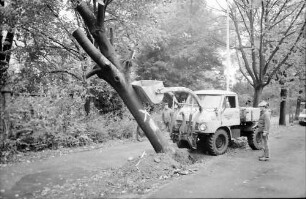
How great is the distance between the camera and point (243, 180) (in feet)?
25.4

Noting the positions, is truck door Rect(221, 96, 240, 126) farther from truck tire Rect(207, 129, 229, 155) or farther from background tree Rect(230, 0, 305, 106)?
background tree Rect(230, 0, 305, 106)

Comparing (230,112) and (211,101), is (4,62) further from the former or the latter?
(230,112)

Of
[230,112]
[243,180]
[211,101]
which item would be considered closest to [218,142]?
[230,112]

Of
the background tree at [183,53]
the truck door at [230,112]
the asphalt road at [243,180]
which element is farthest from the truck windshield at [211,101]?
the background tree at [183,53]

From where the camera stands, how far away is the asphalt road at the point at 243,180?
6637 mm

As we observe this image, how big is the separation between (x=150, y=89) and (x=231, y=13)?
1305 centimetres

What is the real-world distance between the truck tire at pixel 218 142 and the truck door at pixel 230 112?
412mm

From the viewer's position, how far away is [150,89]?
29.1 feet

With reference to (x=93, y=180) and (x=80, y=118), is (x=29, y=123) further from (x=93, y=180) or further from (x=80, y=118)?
(x=93, y=180)

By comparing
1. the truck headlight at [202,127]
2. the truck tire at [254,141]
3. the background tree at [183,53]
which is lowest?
the truck tire at [254,141]

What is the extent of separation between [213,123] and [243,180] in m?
3.44

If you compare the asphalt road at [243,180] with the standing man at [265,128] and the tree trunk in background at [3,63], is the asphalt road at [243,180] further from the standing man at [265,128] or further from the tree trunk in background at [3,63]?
the tree trunk in background at [3,63]

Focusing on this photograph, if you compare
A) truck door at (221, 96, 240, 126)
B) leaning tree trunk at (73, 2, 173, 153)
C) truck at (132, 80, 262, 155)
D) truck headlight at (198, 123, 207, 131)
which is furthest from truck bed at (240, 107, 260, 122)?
leaning tree trunk at (73, 2, 173, 153)

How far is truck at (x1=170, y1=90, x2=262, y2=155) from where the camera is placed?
35.2 ft
